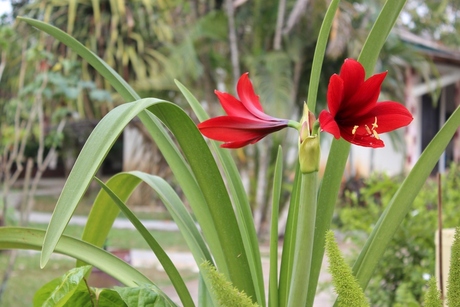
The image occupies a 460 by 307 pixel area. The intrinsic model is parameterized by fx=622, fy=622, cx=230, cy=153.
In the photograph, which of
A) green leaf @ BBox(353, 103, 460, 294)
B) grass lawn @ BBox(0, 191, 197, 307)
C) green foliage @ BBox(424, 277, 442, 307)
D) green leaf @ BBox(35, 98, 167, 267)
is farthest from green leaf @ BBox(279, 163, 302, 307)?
grass lawn @ BBox(0, 191, 197, 307)

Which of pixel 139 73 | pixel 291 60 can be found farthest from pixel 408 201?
pixel 139 73

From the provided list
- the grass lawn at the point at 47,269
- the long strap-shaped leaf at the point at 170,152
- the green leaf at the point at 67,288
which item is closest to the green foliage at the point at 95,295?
the green leaf at the point at 67,288

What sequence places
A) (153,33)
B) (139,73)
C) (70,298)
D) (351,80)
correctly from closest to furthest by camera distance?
(351,80), (70,298), (139,73), (153,33)

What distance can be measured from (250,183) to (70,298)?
7158 millimetres

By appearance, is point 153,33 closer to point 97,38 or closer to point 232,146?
point 97,38

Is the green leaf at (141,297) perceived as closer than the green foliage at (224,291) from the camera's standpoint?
No

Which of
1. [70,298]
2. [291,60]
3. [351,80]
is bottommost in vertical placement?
[70,298]

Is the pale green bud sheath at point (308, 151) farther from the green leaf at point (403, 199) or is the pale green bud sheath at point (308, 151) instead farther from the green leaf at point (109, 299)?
the green leaf at point (109, 299)

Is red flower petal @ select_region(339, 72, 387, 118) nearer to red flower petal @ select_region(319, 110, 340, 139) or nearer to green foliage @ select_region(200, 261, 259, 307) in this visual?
red flower petal @ select_region(319, 110, 340, 139)

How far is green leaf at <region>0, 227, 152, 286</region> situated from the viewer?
3.20 ft

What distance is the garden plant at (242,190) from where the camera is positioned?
0.78 m

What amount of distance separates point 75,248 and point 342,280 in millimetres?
443

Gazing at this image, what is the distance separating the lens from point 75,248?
1.01 m

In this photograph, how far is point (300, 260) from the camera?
83cm
